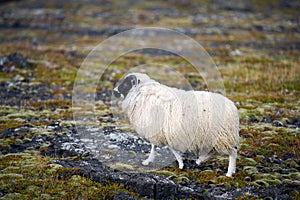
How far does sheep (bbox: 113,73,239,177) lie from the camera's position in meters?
9.20

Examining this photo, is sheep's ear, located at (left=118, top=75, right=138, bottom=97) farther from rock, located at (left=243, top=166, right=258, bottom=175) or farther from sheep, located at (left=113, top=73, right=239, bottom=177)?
rock, located at (left=243, top=166, right=258, bottom=175)

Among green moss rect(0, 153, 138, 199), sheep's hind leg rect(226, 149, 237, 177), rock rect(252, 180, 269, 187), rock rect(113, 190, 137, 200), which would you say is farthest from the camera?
sheep's hind leg rect(226, 149, 237, 177)

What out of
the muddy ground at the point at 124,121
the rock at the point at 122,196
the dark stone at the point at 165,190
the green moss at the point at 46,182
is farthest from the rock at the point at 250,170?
the green moss at the point at 46,182

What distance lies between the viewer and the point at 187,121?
30.6ft

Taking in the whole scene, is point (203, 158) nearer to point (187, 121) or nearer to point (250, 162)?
point (187, 121)

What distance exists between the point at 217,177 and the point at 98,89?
36.1ft

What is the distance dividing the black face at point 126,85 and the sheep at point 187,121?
0.40 meters

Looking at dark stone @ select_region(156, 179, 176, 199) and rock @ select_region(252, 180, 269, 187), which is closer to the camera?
dark stone @ select_region(156, 179, 176, 199)

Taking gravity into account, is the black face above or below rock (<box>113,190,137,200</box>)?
above

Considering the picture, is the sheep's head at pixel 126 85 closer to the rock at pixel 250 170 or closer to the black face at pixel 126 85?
Result: the black face at pixel 126 85

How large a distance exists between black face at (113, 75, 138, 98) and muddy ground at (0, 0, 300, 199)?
1.90 m

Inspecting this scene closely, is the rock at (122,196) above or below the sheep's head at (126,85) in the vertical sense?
below

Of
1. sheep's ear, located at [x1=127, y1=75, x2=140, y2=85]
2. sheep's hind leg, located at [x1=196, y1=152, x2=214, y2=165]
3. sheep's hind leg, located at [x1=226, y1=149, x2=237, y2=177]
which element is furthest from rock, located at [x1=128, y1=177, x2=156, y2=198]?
sheep's ear, located at [x1=127, y1=75, x2=140, y2=85]

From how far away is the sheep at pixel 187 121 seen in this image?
9.20 m
